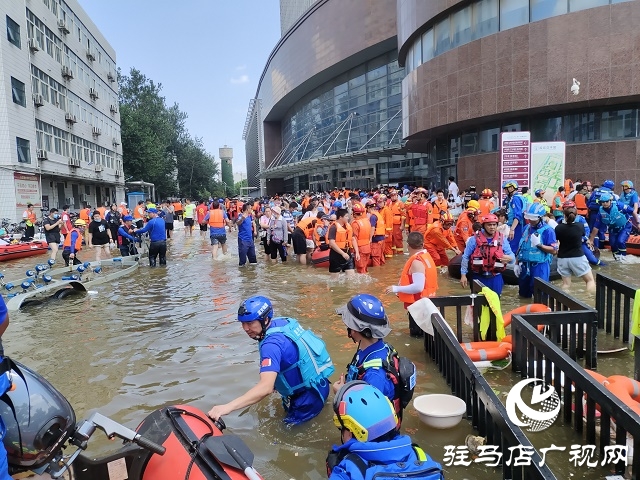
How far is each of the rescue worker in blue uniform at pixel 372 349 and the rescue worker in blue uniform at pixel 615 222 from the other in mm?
10236

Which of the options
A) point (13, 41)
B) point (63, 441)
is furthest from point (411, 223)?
point (13, 41)

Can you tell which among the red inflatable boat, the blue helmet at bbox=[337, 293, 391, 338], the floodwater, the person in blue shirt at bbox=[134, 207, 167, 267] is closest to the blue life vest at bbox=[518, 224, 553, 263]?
the floodwater

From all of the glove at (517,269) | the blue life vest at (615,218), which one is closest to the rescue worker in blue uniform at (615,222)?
the blue life vest at (615,218)

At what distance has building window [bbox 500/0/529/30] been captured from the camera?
1902 centimetres

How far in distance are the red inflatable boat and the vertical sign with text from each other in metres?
16.2

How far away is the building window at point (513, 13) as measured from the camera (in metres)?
19.0

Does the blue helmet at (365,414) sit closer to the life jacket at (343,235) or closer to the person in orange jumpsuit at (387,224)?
the life jacket at (343,235)

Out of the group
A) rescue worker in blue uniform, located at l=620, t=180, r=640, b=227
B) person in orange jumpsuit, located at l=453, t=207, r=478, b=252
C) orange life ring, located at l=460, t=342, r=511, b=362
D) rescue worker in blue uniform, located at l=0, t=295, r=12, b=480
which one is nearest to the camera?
rescue worker in blue uniform, located at l=0, t=295, r=12, b=480

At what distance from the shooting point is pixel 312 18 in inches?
1695

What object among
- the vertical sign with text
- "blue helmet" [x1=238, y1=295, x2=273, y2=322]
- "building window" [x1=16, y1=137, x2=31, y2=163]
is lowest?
"blue helmet" [x1=238, y1=295, x2=273, y2=322]

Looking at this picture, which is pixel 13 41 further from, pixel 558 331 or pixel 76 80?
pixel 558 331

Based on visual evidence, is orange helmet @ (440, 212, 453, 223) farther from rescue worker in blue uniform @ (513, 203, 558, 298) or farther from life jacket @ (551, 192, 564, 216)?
rescue worker in blue uniform @ (513, 203, 558, 298)

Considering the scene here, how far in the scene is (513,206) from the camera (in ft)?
34.2

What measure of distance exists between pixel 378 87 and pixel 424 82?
13.8 meters
